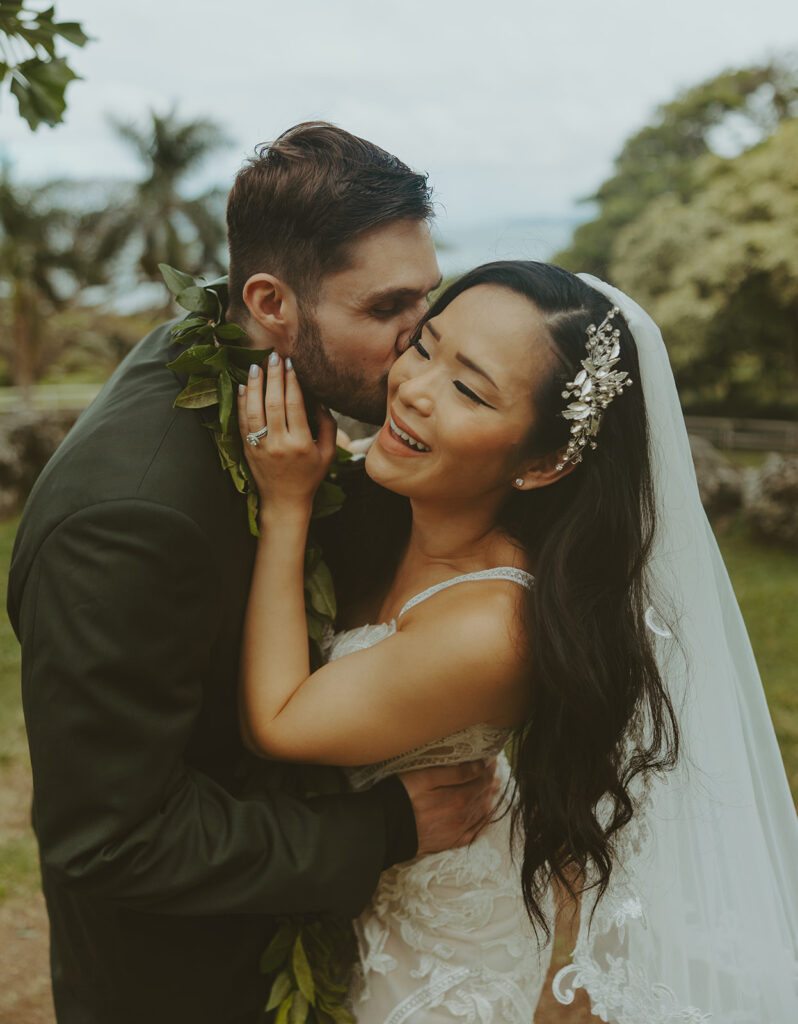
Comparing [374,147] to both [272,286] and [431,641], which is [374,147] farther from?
[431,641]

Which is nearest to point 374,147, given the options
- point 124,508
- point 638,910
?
point 124,508

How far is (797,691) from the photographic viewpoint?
7.75m

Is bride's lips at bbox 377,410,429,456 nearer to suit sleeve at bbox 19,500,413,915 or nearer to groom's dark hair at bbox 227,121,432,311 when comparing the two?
groom's dark hair at bbox 227,121,432,311

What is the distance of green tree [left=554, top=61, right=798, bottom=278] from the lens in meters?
27.5

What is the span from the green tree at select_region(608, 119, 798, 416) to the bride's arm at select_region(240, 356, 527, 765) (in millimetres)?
19373

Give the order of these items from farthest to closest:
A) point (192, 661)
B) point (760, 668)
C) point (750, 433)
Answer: point (750, 433) < point (760, 668) < point (192, 661)

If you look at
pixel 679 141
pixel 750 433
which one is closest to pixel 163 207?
pixel 679 141

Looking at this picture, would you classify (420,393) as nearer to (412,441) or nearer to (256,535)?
(412,441)

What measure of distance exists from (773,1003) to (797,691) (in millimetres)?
5823

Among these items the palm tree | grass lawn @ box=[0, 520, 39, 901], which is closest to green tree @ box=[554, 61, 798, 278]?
the palm tree

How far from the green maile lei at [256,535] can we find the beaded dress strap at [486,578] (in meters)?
0.26

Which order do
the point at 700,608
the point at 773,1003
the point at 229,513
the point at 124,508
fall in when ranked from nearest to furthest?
the point at 124,508, the point at 229,513, the point at 773,1003, the point at 700,608

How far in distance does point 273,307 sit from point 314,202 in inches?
12.5

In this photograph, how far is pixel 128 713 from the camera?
6.20ft
